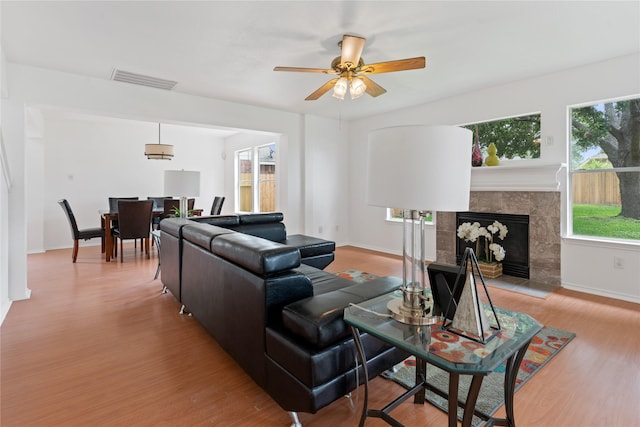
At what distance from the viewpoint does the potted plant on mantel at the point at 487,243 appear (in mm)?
4090

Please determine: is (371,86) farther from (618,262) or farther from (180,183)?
(618,262)

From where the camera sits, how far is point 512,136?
421cm

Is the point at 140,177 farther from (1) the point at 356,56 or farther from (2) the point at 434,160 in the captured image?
(2) the point at 434,160

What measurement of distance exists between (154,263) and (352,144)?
4.14m

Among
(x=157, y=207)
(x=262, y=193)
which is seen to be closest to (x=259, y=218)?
(x=157, y=207)

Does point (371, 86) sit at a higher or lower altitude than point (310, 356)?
higher

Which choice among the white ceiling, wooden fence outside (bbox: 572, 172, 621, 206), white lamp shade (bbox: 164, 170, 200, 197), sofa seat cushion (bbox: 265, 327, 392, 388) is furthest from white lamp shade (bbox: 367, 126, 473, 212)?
wooden fence outside (bbox: 572, 172, 621, 206)

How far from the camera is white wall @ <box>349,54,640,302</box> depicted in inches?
129

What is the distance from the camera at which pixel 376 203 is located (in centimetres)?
134

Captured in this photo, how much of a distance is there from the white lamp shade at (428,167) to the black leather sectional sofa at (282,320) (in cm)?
68

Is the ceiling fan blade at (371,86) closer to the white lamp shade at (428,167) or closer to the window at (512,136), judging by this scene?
the window at (512,136)

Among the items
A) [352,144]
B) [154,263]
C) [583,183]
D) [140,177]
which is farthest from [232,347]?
[140,177]

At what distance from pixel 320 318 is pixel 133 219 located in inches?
186

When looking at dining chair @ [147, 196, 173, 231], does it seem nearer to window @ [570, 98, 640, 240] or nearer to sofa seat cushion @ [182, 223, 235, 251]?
sofa seat cushion @ [182, 223, 235, 251]
